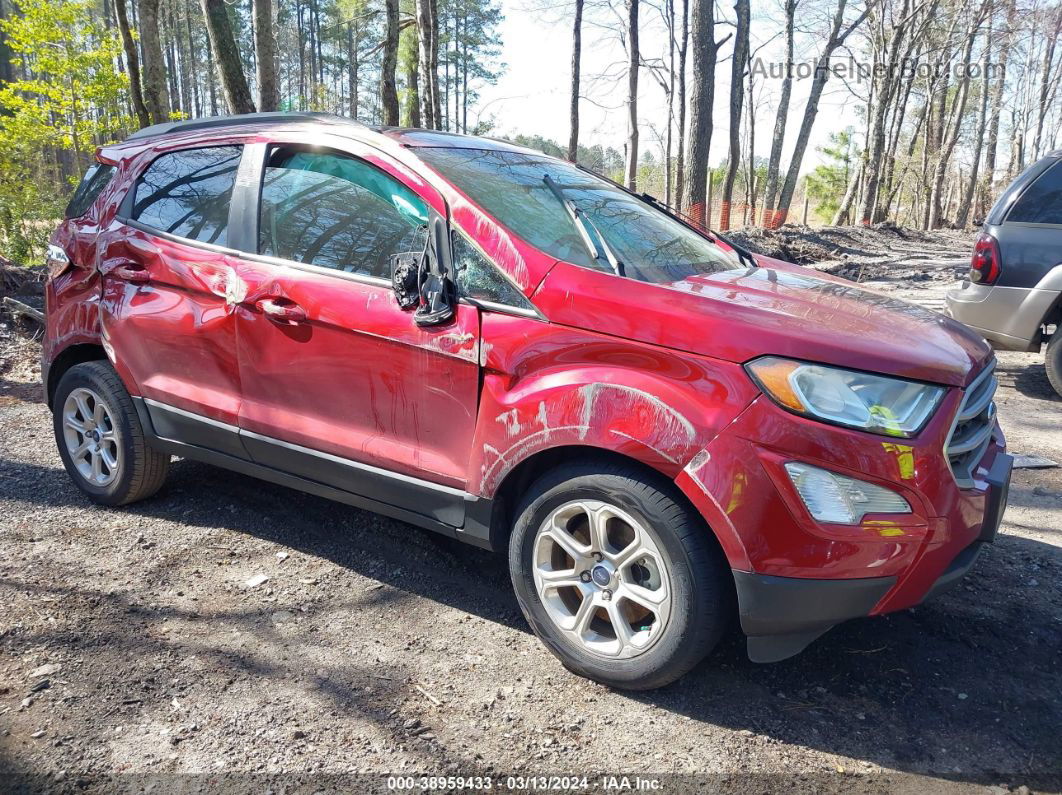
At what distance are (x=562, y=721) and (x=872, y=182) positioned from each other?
2784 centimetres

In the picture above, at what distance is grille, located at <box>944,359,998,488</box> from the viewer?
251 cm

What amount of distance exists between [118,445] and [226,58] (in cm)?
738

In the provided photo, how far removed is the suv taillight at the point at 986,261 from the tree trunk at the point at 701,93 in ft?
19.2

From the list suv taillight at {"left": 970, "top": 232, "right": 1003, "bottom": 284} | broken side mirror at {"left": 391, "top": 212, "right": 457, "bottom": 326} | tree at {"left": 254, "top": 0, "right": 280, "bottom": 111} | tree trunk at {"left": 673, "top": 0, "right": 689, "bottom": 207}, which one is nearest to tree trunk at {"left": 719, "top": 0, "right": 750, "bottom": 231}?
tree trunk at {"left": 673, "top": 0, "right": 689, "bottom": 207}

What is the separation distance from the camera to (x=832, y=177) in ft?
157

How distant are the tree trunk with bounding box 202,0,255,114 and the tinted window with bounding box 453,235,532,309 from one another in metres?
8.06

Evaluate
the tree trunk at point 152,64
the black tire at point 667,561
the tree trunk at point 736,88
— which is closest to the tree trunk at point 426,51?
the tree trunk at point 152,64

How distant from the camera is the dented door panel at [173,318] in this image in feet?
11.5

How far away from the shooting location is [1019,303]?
6242 mm

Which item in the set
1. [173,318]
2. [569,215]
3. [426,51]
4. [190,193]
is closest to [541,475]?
[569,215]

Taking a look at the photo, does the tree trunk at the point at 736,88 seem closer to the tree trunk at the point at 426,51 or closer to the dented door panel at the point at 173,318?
the tree trunk at the point at 426,51

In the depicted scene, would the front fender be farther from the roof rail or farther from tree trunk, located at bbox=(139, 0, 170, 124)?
tree trunk, located at bbox=(139, 0, 170, 124)

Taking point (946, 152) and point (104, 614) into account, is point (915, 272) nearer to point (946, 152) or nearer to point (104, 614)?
point (104, 614)

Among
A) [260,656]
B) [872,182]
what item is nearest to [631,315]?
[260,656]
